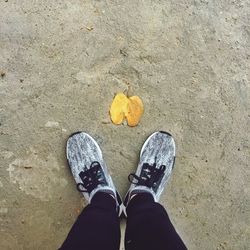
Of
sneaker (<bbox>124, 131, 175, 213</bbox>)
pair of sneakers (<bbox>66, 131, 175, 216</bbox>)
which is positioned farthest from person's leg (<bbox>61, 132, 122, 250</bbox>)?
sneaker (<bbox>124, 131, 175, 213</bbox>)

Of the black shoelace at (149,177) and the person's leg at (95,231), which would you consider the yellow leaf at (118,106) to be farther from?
the person's leg at (95,231)

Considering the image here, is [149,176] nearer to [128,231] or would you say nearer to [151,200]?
Answer: [151,200]

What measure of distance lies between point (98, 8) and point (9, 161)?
62cm

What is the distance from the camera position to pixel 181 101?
1.91 metres

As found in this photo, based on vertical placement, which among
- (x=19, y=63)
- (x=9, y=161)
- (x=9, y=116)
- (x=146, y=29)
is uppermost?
(x=146, y=29)

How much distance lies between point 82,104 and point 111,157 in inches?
8.5

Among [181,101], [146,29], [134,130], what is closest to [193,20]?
[146,29]

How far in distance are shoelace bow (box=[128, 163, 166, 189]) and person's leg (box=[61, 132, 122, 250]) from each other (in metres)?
0.09

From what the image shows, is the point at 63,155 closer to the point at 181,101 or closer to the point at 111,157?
the point at 111,157

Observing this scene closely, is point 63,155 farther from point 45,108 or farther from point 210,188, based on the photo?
point 210,188

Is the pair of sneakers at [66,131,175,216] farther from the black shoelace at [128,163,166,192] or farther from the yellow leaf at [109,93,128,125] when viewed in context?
the yellow leaf at [109,93,128,125]

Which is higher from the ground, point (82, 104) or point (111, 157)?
point (82, 104)

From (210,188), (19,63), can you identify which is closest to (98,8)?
(19,63)

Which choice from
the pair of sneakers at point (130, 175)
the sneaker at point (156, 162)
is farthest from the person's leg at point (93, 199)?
the sneaker at point (156, 162)
